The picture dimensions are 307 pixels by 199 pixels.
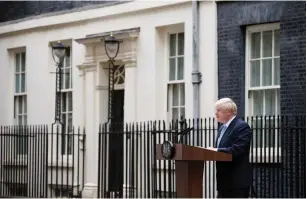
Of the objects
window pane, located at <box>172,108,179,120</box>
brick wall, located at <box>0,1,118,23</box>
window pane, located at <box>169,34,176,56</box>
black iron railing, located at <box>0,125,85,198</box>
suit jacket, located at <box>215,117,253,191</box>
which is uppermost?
brick wall, located at <box>0,1,118,23</box>

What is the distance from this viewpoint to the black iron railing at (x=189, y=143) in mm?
14758

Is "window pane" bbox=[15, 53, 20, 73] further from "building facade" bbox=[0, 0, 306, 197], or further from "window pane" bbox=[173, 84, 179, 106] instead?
"window pane" bbox=[173, 84, 179, 106]

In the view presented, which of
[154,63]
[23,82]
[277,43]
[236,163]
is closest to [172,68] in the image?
[154,63]

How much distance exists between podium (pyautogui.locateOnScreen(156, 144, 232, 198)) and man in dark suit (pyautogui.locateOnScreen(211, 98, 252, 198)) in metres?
0.15

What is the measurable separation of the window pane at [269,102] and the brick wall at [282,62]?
18.1 inches

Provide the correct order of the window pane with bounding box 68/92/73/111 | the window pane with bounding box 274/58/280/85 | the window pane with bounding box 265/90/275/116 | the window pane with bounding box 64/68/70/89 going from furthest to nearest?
the window pane with bounding box 64/68/70/89, the window pane with bounding box 68/92/73/111, the window pane with bounding box 265/90/275/116, the window pane with bounding box 274/58/280/85

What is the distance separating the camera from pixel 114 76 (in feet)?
64.0

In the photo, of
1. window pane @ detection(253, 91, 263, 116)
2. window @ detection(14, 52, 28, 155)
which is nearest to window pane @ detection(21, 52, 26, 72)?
window @ detection(14, 52, 28, 155)

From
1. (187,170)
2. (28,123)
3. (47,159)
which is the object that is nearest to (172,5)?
(47,159)

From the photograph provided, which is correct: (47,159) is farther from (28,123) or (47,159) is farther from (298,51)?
(298,51)

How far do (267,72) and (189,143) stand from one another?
188 cm

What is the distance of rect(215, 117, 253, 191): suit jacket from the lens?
9281 millimetres

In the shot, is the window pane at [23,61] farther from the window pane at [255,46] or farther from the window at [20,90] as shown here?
the window pane at [255,46]

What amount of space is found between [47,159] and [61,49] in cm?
254
